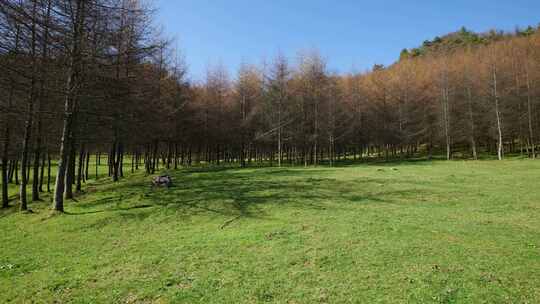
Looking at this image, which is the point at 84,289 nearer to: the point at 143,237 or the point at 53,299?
the point at 53,299

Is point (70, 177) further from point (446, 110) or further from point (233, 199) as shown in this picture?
point (446, 110)

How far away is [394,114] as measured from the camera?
46.2 meters

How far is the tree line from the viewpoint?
12891mm

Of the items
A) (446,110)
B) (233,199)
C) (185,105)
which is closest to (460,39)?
(446,110)

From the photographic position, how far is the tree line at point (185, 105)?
42.3 feet

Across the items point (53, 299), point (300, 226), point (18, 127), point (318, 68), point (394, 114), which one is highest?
point (318, 68)

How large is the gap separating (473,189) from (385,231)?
29.0 feet

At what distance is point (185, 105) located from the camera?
3111 cm

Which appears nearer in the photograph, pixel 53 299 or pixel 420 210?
pixel 53 299

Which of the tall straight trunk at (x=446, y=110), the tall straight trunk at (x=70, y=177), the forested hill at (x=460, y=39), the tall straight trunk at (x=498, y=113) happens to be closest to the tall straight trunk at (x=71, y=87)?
the tall straight trunk at (x=70, y=177)

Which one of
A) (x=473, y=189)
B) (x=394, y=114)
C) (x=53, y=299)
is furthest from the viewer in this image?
(x=394, y=114)

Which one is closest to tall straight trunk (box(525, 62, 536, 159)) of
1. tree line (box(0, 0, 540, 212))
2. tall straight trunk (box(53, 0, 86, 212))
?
tree line (box(0, 0, 540, 212))

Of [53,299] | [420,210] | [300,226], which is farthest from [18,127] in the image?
[420,210]

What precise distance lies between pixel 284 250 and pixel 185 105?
26646mm
